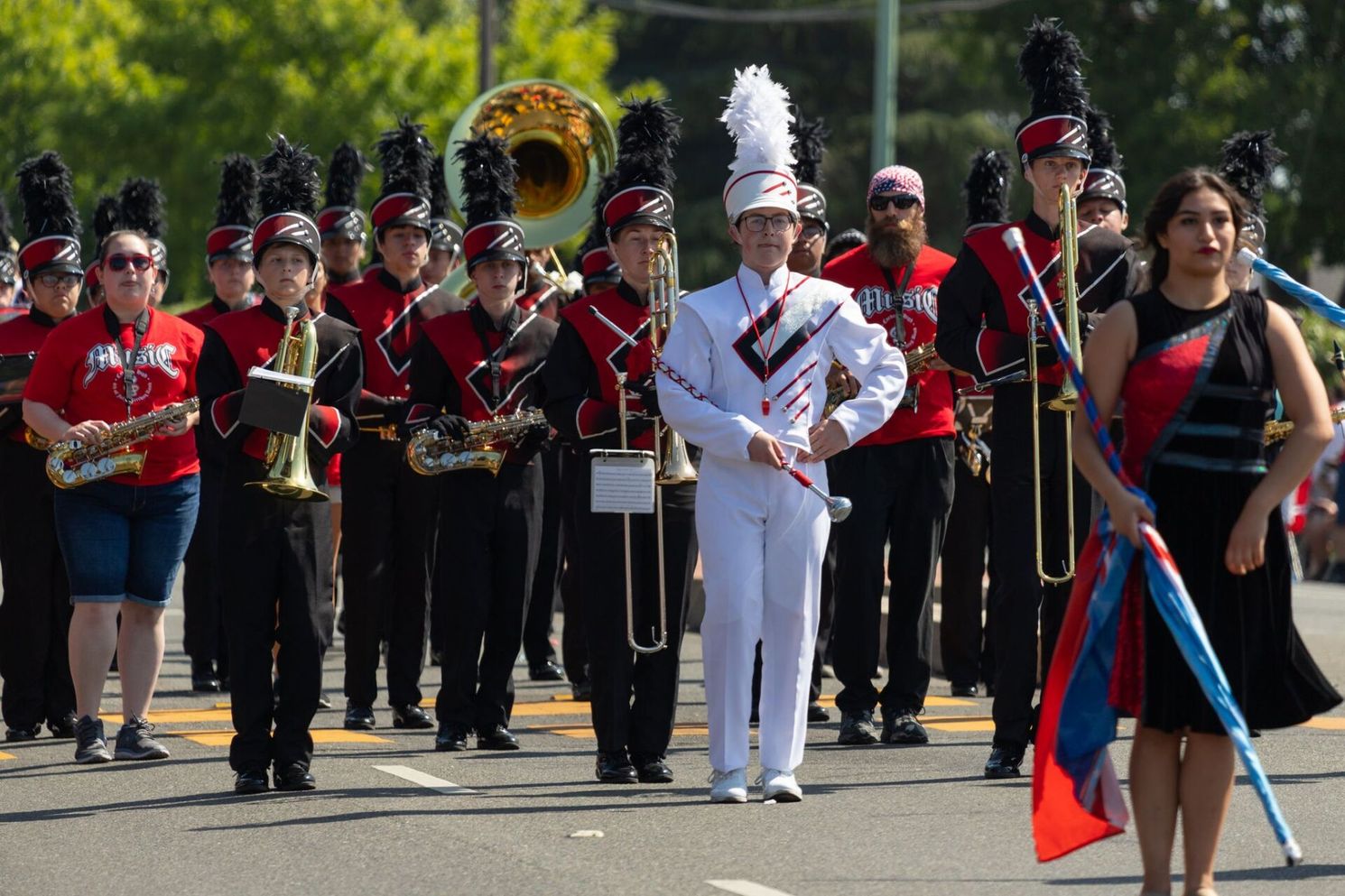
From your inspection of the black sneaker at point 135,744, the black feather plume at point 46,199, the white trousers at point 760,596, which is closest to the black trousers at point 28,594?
the black sneaker at point 135,744

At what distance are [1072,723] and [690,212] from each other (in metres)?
42.1

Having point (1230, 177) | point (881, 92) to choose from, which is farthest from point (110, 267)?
point (881, 92)

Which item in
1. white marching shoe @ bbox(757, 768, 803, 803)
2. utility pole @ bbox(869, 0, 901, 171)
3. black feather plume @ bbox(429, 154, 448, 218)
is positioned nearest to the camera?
white marching shoe @ bbox(757, 768, 803, 803)

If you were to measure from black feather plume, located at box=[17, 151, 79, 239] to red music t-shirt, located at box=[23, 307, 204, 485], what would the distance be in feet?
3.94

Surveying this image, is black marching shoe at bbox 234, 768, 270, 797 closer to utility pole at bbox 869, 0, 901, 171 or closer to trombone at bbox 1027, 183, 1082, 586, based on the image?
trombone at bbox 1027, 183, 1082, 586

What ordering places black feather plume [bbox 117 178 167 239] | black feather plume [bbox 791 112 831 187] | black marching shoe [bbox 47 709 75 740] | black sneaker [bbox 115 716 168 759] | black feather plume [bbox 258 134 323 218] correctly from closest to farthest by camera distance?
black feather plume [bbox 258 134 323 218] → black sneaker [bbox 115 716 168 759] → black marching shoe [bbox 47 709 75 740] → black feather plume [bbox 791 112 831 187] → black feather plume [bbox 117 178 167 239]

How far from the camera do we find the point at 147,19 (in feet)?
125

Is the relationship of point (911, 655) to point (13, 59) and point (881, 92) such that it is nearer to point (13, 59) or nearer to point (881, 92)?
point (881, 92)

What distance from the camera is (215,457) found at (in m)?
12.6

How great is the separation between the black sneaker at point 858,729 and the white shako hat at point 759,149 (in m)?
2.55

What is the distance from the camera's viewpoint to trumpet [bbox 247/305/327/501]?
8.86m

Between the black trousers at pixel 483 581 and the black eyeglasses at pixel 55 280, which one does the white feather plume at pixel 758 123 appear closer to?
the black trousers at pixel 483 581

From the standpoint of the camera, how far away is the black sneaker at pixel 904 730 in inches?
406

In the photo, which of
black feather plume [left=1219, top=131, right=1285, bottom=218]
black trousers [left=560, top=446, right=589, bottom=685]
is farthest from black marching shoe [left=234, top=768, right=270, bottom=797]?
black feather plume [left=1219, top=131, right=1285, bottom=218]
